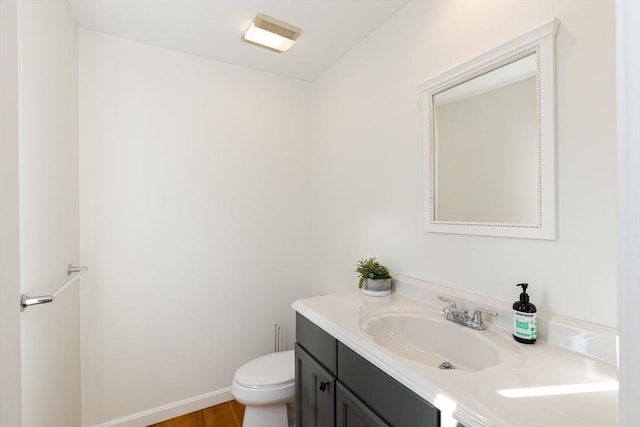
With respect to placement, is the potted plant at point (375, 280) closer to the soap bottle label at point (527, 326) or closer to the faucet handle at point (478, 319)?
the faucet handle at point (478, 319)

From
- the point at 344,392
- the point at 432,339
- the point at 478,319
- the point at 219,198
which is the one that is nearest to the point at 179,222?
the point at 219,198

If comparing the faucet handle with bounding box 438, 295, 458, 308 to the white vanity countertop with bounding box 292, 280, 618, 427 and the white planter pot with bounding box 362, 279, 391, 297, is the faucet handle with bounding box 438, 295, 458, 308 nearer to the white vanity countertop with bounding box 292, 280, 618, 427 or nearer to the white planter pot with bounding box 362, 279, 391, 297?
the white vanity countertop with bounding box 292, 280, 618, 427

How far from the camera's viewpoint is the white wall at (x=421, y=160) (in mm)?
931

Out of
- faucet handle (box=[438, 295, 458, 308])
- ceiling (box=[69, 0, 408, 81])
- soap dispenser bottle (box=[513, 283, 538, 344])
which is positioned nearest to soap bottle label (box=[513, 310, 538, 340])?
soap dispenser bottle (box=[513, 283, 538, 344])

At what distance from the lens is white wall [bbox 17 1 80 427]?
3.41 feet

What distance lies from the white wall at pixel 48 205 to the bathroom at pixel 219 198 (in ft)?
0.04

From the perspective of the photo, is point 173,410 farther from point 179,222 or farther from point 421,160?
point 421,160

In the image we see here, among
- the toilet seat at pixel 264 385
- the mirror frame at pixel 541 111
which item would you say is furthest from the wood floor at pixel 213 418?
the mirror frame at pixel 541 111

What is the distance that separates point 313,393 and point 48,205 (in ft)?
4.60

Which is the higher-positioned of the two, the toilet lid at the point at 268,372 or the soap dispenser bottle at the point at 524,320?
the soap dispenser bottle at the point at 524,320

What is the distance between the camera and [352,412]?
110cm

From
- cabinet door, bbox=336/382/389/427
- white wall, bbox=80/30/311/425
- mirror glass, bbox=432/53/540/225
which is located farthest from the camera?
Result: white wall, bbox=80/30/311/425

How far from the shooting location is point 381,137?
176cm

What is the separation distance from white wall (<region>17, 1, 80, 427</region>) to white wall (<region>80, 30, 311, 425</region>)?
123 mm
